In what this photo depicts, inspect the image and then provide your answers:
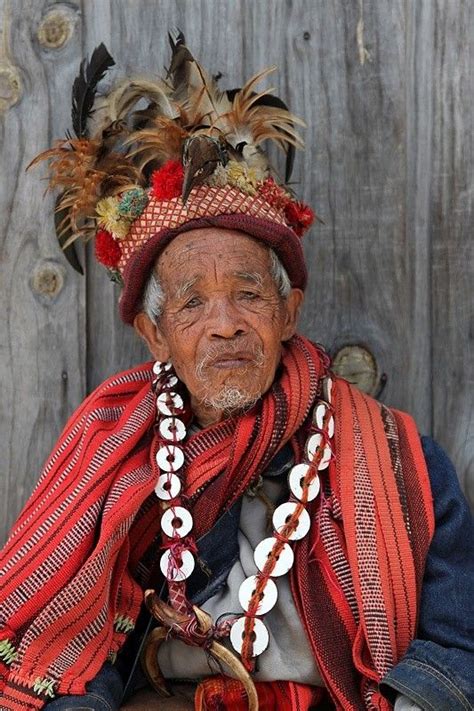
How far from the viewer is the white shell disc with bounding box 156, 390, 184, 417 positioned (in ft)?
7.80

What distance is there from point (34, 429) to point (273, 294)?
900mm

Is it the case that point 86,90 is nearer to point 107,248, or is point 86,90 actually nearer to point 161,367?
point 107,248

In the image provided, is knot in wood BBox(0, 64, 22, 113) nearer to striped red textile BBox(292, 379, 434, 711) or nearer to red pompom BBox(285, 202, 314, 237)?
red pompom BBox(285, 202, 314, 237)

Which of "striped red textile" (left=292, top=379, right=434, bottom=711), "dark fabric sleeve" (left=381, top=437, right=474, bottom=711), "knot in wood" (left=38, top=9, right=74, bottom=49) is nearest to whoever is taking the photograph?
"dark fabric sleeve" (left=381, top=437, right=474, bottom=711)

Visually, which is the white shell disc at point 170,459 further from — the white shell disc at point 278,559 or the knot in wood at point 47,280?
the knot in wood at point 47,280

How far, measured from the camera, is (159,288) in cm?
232

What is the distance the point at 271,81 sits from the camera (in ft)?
8.82

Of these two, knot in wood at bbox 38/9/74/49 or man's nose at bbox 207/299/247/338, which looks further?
knot in wood at bbox 38/9/74/49

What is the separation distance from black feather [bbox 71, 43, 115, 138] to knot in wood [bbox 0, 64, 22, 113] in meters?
0.41

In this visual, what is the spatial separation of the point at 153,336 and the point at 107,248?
0.24 meters

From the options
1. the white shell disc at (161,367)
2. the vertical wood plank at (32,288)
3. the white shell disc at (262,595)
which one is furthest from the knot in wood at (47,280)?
the white shell disc at (262,595)

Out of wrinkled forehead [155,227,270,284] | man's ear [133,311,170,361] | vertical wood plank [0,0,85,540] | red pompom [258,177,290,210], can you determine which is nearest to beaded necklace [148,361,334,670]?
man's ear [133,311,170,361]

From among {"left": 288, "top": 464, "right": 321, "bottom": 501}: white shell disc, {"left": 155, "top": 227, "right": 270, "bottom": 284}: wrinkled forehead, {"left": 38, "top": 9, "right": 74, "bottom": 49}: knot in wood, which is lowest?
{"left": 288, "top": 464, "right": 321, "bottom": 501}: white shell disc

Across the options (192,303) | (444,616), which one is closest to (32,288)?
(192,303)
